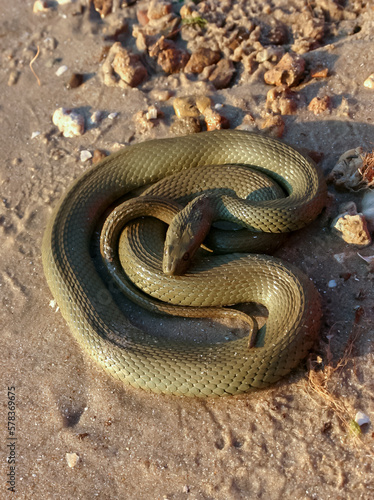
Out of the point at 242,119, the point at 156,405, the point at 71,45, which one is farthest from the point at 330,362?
the point at 71,45

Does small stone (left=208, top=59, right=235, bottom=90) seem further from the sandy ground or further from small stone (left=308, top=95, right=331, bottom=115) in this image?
small stone (left=308, top=95, right=331, bottom=115)

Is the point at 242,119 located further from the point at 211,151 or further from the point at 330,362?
the point at 330,362

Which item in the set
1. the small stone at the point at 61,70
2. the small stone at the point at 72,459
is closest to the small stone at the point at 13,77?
the small stone at the point at 61,70

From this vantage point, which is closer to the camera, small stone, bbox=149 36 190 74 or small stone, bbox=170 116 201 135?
small stone, bbox=170 116 201 135

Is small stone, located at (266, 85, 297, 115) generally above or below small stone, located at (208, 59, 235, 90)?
below

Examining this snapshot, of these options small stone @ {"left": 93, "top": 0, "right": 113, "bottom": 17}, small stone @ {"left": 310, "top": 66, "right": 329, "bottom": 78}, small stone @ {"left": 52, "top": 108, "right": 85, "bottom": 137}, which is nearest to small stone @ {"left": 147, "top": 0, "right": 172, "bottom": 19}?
small stone @ {"left": 93, "top": 0, "right": 113, "bottom": 17}

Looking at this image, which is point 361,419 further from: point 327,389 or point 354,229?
point 354,229

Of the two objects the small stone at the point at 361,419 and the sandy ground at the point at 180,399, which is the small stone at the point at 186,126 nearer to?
the sandy ground at the point at 180,399
